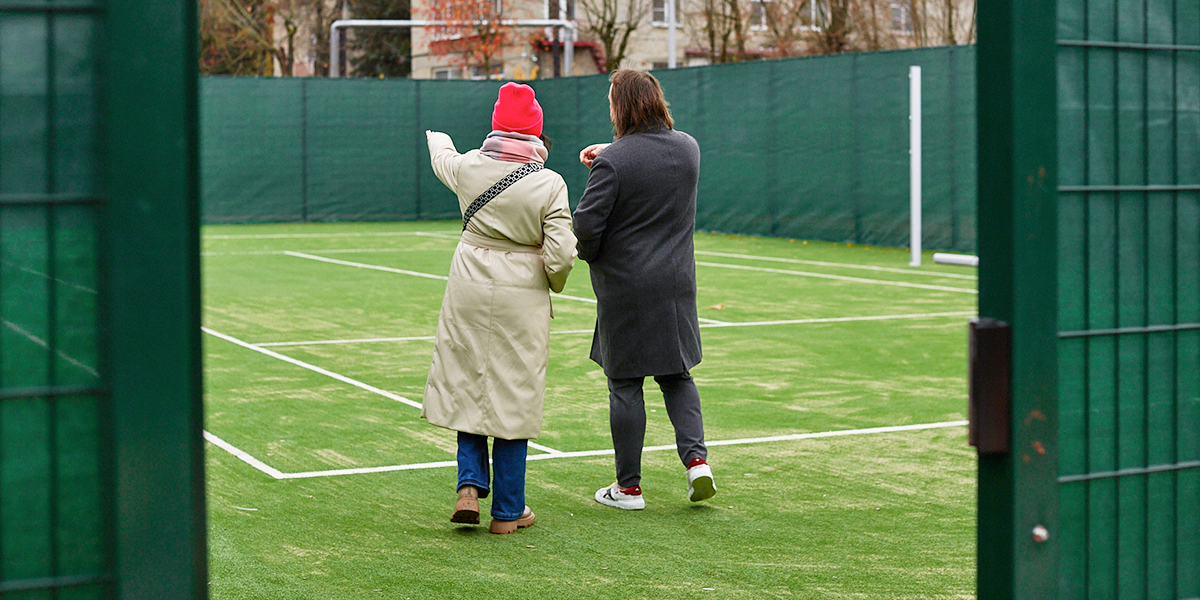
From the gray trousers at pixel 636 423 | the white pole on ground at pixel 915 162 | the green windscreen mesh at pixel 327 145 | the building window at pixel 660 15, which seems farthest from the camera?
the building window at pixel 660 15

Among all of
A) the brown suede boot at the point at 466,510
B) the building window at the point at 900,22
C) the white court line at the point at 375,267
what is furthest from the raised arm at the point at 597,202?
the building window at the point at 900,22

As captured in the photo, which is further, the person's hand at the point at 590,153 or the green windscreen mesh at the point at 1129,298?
the person's hand at the point at 590,153

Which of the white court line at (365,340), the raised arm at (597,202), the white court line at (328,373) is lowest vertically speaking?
the white court line at (328,373)

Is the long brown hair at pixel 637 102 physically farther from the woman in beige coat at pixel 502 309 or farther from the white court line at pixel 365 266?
the white court line at pixel 365 266

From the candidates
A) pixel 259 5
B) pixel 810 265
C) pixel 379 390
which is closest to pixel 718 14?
pixel 259 5

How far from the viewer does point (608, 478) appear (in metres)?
6.48

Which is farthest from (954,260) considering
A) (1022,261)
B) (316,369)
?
(1022,261)

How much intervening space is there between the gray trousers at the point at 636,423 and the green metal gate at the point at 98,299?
145 inches

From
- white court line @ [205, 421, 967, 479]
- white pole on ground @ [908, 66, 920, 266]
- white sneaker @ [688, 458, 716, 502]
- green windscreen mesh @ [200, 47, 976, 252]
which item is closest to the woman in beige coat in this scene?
white sneaker @ [688, 458, 716, 502]

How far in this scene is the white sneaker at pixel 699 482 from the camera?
18.9 feet

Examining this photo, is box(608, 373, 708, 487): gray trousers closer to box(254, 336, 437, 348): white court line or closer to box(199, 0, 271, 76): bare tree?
box(254, 336, 437, 348): white court line

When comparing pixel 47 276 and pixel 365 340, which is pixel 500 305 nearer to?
pixel 47 276

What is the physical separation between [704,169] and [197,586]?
22.4 m

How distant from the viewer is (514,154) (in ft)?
18.0
